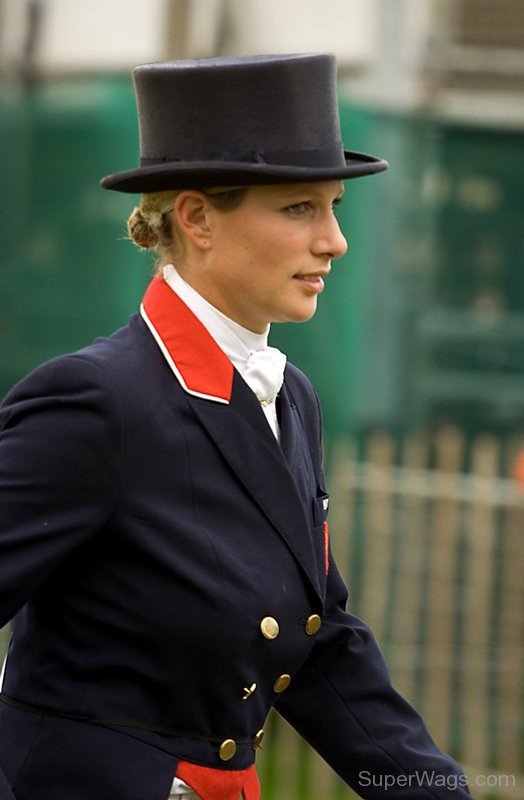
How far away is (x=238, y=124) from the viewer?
241 centimetres

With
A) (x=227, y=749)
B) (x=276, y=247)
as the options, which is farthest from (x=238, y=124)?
(x=227, y=749)

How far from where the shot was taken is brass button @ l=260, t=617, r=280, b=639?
93.4 inches

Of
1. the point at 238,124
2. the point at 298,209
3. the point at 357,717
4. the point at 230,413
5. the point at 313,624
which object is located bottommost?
the point at 357,717

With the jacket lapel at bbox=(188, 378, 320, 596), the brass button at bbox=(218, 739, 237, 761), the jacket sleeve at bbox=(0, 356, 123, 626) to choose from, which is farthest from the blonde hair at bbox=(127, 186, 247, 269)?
the brass button at bbox=(218, 739, 237, 761)

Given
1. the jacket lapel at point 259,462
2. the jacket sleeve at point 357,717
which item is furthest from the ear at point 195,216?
the jacket sleeve at point 357,717

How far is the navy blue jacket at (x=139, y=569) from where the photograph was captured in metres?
2.22

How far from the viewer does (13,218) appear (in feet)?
23.8

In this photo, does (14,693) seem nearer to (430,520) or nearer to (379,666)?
(379,666)

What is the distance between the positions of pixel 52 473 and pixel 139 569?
0.21m

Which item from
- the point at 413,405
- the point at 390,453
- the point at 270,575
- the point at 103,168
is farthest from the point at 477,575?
the point at 270,575

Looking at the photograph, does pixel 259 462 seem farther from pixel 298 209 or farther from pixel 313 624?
pixel 298 209

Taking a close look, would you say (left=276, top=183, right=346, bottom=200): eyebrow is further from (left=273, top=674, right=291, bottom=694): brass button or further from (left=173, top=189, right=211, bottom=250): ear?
(left=273, top=674, right=291, bottom=694): brass button

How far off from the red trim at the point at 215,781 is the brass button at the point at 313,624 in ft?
0.80

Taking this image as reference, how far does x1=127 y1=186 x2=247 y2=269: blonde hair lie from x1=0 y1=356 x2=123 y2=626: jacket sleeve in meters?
0.35
